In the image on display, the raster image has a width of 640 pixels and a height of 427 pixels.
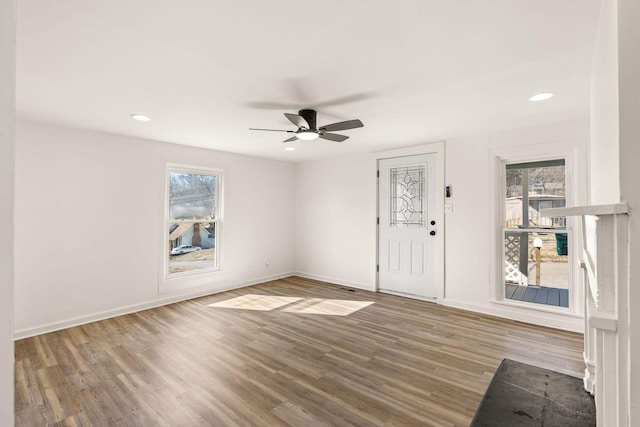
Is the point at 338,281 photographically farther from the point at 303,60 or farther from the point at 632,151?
the point at 632,151

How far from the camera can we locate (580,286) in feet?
11.0

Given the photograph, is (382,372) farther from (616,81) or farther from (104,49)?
(104,49)

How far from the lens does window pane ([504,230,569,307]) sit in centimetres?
394

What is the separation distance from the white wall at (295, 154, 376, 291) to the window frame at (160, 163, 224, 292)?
67.9 inches

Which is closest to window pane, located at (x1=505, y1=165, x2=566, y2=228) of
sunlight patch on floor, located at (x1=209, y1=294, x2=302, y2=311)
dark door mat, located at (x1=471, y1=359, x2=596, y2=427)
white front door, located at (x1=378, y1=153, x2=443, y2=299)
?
white front door, located at (x1=378, y1=153, x2=443, y2=299)

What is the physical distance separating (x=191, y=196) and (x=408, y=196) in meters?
3.48

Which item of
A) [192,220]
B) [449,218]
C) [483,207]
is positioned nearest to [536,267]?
[483,207]

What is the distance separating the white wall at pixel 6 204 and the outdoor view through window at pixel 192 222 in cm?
444

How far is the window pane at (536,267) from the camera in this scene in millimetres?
3941

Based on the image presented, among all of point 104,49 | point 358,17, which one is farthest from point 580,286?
point 104,49

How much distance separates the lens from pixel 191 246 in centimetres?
490

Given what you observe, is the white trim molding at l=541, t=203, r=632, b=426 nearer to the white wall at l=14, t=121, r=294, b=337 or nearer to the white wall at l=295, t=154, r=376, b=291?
the white wall at l=295, t=154, r=376, b=291

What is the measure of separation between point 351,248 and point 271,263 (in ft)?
5.35

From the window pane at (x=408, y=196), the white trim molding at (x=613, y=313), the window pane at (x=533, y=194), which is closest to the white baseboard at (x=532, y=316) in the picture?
the window pane at (x=533, y=194)
